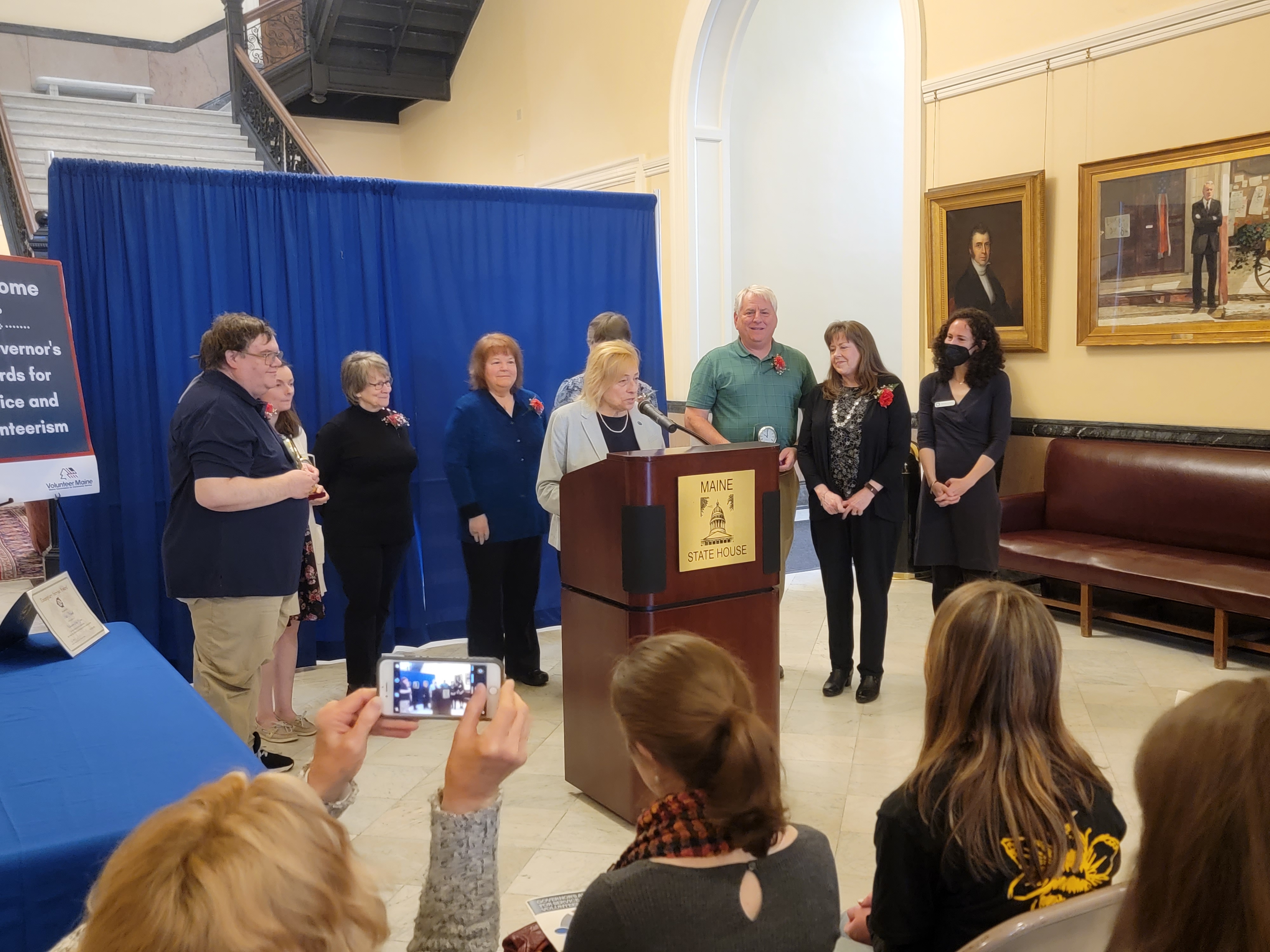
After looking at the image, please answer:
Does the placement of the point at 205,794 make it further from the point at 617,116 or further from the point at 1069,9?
the point at 617,116

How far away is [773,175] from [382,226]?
15.3 ft

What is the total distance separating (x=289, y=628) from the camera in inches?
156

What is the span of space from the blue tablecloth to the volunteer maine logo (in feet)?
4.60

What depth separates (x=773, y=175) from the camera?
8719 millimetres

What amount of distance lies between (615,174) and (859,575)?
209 inches

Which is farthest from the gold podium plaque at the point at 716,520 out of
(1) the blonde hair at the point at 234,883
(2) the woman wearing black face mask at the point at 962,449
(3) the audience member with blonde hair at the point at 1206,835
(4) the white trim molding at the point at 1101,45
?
(4) the white trim molding at the point at 1101,45

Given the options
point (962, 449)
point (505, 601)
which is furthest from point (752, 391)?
point (505, 601)

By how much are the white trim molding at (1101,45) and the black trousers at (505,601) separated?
12.2 ft

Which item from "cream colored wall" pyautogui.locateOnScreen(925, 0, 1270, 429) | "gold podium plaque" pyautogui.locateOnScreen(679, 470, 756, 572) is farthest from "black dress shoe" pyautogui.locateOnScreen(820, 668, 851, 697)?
"cream colored wall" pyautogui.locateOnScreen(925, 0, 1270, 429)

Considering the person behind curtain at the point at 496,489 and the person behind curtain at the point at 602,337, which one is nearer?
the person behind curtain at the point at 496,489

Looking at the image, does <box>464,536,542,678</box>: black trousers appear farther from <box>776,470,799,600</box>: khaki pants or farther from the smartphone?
the smartphone

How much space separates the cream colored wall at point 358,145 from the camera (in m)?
12.1

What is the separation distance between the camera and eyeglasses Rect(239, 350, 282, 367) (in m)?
2.95

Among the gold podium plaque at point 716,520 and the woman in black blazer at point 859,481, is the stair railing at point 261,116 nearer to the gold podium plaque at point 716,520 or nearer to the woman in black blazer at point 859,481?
the woman in black blazer at point 859,481
